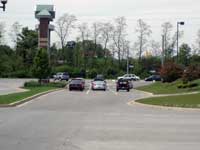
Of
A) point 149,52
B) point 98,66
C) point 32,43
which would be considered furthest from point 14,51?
point 149,52

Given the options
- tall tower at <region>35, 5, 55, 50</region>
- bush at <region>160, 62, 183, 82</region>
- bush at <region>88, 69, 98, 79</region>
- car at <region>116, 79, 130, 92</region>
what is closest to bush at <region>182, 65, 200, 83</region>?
car at <region>116, 79, 130, 92</region>

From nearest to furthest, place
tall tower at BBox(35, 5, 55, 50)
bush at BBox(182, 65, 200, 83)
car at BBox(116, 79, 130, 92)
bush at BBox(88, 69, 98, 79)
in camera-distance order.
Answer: bush at BBox(182, 65, 200, 83) → car at BBox(116, 79, 130, 92) → tall tower at BBox(35, 5, 55, 50) → bush at BBox(88, 69, 98, 79)

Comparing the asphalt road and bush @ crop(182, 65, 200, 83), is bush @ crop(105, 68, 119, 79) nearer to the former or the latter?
bush @ crop(182, 65, 200, 83)

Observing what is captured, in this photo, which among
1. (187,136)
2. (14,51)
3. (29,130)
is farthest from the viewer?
(14,51)

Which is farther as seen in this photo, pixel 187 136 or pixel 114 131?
pixel 114 131

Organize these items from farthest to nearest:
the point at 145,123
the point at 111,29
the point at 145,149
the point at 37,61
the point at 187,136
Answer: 1. the point at 111,29
2. the point at 37,61
3. the point at 145,123
4. the point at 187,136
5. the point at 145,149

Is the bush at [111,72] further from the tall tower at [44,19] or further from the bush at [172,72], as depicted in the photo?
the bush at [172,72]

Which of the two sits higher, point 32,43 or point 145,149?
point 32,43

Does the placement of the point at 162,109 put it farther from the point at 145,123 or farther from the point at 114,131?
the point at 114,131

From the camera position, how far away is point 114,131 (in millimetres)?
19016

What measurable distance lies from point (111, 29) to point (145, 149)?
117008 mm

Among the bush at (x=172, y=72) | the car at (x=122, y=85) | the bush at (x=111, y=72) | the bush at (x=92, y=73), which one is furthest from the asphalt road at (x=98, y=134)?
the bush at (x=111, y=72)

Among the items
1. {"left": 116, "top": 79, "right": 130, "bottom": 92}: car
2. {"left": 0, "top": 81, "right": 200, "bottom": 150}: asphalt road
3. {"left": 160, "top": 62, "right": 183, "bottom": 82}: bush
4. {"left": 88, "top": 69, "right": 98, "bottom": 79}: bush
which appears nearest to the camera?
{"left": 0, "top": 81, "right": 200, "bottom": 150}: asphalt road

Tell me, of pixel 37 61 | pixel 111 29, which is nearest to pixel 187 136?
pixel 37 61
